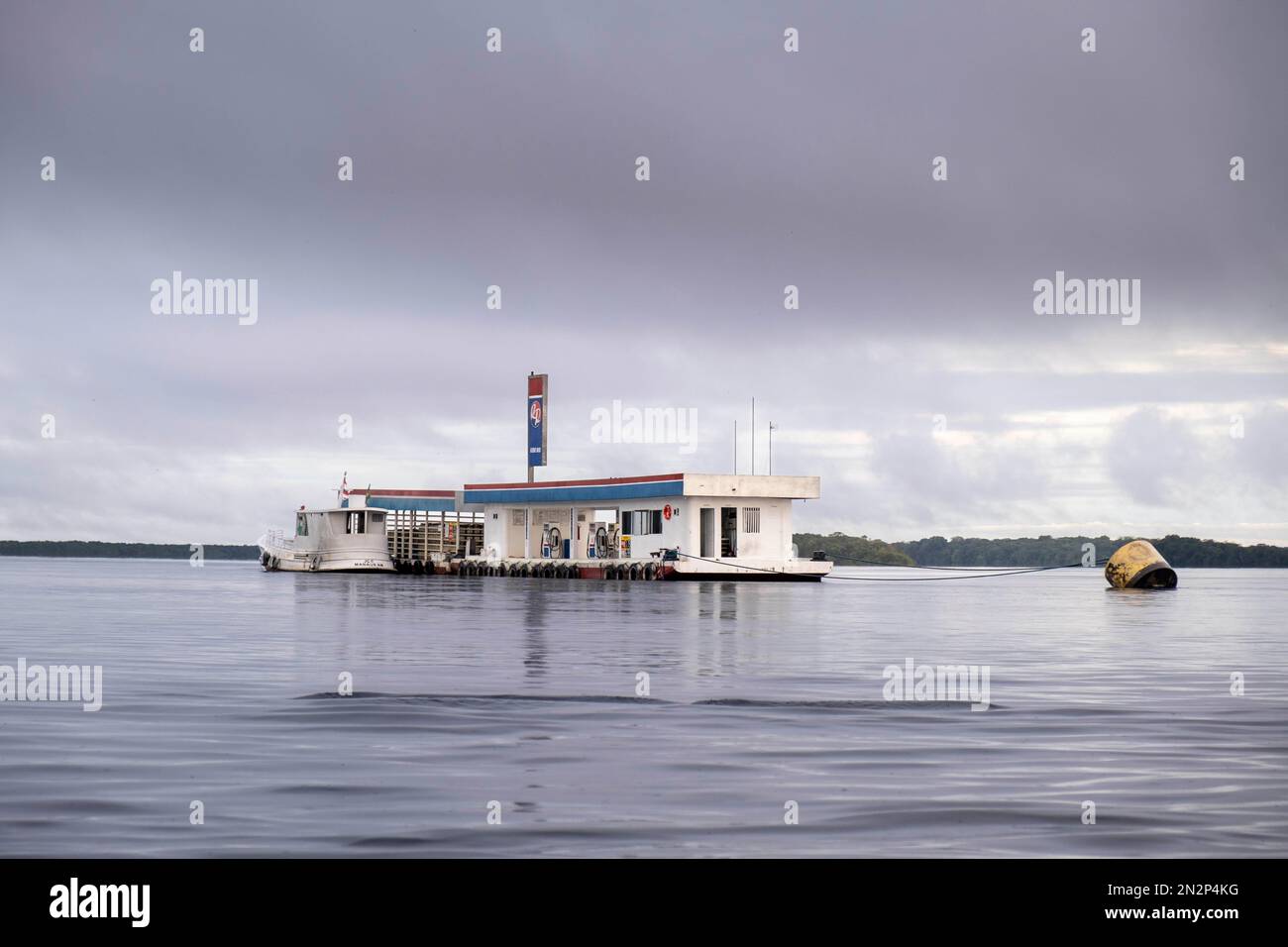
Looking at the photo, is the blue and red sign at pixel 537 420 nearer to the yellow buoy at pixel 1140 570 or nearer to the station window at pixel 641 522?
the station window at pixel 641 522

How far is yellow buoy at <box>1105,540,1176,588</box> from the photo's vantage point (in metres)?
57.2

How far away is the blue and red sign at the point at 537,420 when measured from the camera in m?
88.0

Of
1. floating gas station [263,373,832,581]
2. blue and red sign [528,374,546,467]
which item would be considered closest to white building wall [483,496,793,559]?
floating gas station [263,373,832,581]

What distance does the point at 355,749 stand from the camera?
9805 mm

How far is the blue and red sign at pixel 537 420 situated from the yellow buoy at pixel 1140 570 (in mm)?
39383

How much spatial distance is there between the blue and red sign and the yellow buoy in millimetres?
39383

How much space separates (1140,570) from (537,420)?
42455 millimetres

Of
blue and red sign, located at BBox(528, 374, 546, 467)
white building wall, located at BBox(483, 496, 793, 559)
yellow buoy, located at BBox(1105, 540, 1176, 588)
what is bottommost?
yellow buoy, located at BBox(1105, 540, 1176, 588)

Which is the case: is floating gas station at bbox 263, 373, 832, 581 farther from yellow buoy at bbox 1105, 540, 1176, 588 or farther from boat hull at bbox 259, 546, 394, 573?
yellow buoy at bbox 1105, 540, 1176, 588

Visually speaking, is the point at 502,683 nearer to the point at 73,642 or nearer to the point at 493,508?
the point at 73,642

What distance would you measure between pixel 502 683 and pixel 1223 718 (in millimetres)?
7100

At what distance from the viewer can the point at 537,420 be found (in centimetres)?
8869

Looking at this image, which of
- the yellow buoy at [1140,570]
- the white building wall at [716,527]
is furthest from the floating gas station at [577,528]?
the yellow buoy at [1140,570]
